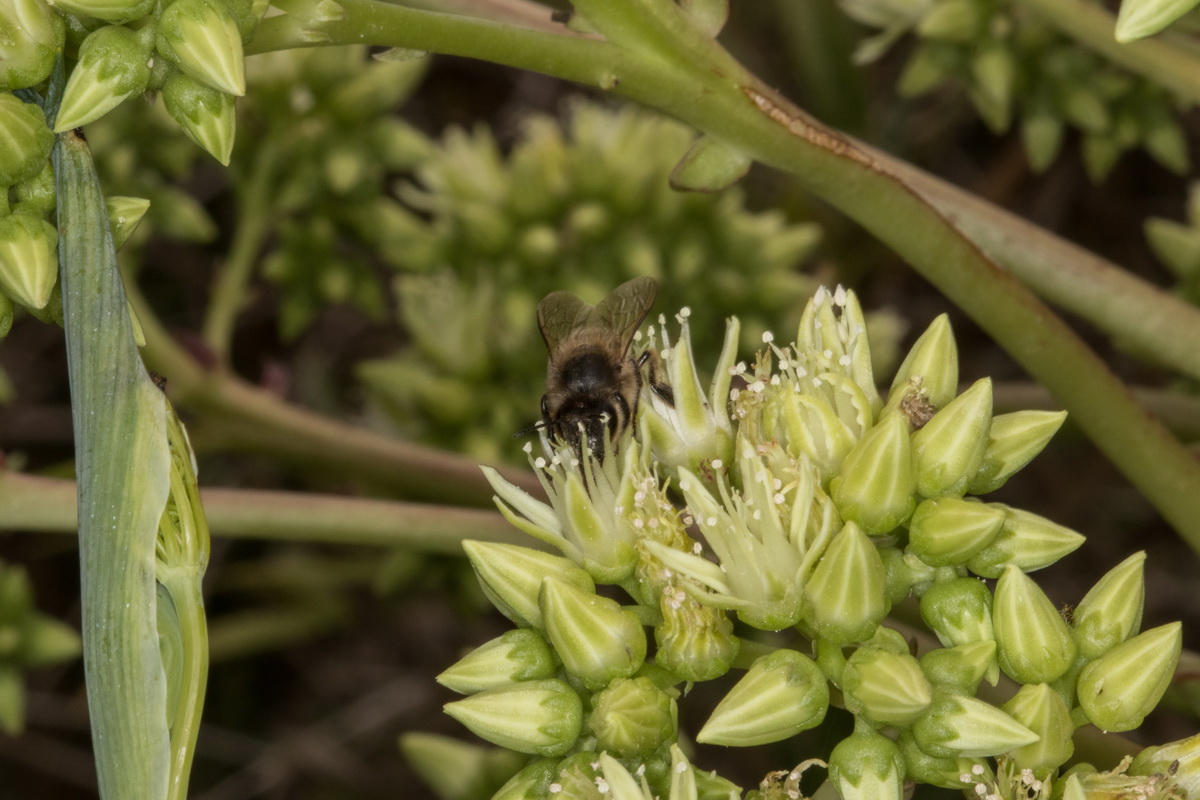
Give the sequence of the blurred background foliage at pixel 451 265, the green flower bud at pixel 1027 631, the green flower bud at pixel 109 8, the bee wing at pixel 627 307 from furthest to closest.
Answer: the blurred background foliage at pixel 451 265 < the bee wing at pixel 627 307 < the green flower bud at pixel 1027 631 < the green flower bud at pixel 109 8

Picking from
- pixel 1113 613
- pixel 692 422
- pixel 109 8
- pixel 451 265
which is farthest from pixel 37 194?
pixel 451 265

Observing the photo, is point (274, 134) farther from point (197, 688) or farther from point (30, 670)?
point (30, 670)

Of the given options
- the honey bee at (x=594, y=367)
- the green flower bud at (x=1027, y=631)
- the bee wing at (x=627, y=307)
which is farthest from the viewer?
the bee wing at (x=627, y=307)

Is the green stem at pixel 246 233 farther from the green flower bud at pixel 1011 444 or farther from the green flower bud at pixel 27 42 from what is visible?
the green flower bud at pixel 1011 444

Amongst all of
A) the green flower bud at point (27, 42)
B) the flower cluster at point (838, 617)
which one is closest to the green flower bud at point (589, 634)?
the flower cluster at point (838, 617)

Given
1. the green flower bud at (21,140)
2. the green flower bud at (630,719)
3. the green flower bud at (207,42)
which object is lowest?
the green flower bud at (630,719)

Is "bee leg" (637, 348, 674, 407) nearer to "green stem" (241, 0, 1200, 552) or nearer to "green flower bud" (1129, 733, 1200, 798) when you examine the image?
"green stem" (241, 0, 1200, 552)
